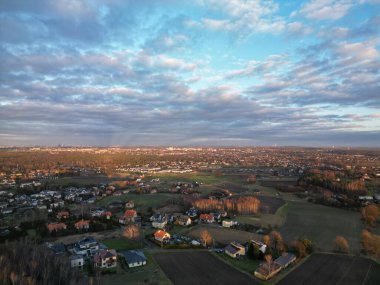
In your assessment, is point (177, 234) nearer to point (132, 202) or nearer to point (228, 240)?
point (228, 240)

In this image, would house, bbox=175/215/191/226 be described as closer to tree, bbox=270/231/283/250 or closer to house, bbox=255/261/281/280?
tree, bbox=270/231/283/250

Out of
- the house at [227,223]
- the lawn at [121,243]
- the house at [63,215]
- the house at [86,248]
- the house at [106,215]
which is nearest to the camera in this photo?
the house at [86,248]

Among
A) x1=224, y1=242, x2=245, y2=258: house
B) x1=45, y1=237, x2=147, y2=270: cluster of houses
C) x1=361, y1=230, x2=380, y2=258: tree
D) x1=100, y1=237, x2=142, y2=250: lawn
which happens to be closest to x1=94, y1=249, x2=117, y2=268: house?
x1=45, y1=237, x2=147, y2=270: cluster of houses

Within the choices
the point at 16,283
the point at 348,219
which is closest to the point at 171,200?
the point at 348,219

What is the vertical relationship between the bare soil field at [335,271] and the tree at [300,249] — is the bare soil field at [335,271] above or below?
below

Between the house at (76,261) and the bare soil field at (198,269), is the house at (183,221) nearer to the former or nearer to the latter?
the bare soil field at (198,269)

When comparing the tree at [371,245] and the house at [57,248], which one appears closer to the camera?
the tree at [371,245]

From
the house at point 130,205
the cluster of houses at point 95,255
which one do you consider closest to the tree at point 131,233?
the cluster of houses at point 95,255

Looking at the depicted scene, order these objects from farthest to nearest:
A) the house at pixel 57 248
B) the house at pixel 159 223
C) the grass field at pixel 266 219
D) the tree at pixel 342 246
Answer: the grass field at pixel 266 219 < the house at pixel 159 223 < the tree at pixel 342 246 < the house at pixel 57 248
